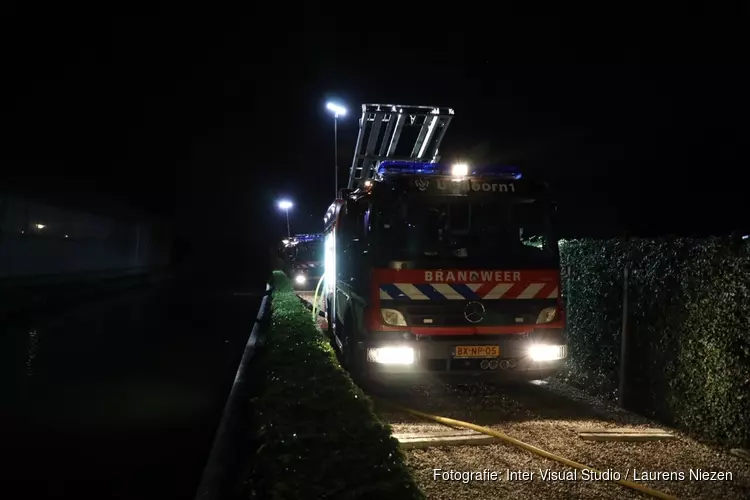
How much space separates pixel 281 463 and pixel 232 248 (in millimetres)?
60120

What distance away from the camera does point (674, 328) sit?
19.0 feet

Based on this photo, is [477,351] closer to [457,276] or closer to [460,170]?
[457,276]

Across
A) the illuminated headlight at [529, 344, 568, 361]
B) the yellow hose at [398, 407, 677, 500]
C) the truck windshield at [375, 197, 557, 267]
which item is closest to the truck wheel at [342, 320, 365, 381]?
the yellow hose at [398, 407, 677, 500]

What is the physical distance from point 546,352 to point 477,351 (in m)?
0.83

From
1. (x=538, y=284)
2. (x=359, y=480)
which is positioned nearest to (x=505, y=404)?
(x=538, y=284)

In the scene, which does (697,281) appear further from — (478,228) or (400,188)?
(400,188)

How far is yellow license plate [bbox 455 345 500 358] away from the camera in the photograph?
6410 millimetres

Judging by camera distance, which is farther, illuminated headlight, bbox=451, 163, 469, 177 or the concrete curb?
illuminated headlight, bbox=451, 163, 469, 177

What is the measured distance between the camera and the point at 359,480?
3.35 metres

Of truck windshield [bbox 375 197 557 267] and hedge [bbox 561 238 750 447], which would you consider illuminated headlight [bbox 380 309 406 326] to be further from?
hedge [bbox 561 238 750 447]

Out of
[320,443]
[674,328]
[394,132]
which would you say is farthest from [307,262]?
[320,443]

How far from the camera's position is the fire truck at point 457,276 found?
251 inches

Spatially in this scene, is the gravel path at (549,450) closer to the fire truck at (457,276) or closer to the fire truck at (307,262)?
the fire truck at (457,276)

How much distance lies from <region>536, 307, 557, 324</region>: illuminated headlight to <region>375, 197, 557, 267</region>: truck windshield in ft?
1.72
